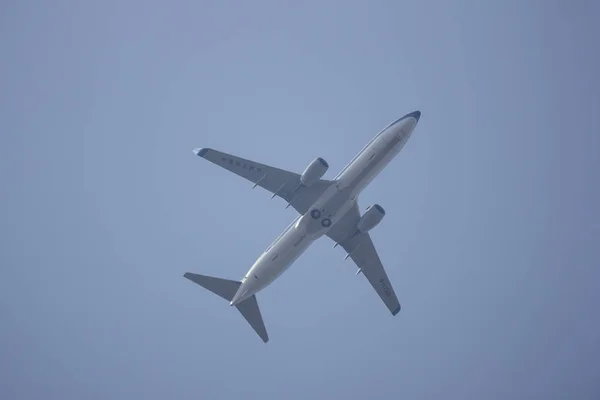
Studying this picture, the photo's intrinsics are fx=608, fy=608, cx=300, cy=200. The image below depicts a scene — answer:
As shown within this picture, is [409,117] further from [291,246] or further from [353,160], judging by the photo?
[291,246]

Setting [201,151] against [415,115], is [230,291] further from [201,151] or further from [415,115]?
[415,115]

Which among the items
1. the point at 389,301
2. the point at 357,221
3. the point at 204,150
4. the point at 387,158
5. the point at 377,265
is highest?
the point at 204,150

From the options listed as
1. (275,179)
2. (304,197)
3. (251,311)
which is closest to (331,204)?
(304,197)

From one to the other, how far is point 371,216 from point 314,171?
801 cm

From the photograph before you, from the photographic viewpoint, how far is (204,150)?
6038 cm

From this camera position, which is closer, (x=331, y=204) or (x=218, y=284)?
(x=331, y=204)

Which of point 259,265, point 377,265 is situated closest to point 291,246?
point 259,265

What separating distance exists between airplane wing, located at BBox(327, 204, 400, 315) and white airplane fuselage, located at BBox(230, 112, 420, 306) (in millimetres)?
4783

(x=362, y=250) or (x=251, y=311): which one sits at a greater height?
(x=362, y=250)

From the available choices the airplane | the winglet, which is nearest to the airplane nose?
the airplane

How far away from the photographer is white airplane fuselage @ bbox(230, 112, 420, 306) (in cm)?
5866

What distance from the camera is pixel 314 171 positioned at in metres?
58.0

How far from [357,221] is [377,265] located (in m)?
6.13

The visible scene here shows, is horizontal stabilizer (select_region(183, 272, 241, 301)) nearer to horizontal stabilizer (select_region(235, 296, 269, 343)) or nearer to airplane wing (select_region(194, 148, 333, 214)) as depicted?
horizontal stabilizer (select_region(235, 296, 269, 343))
